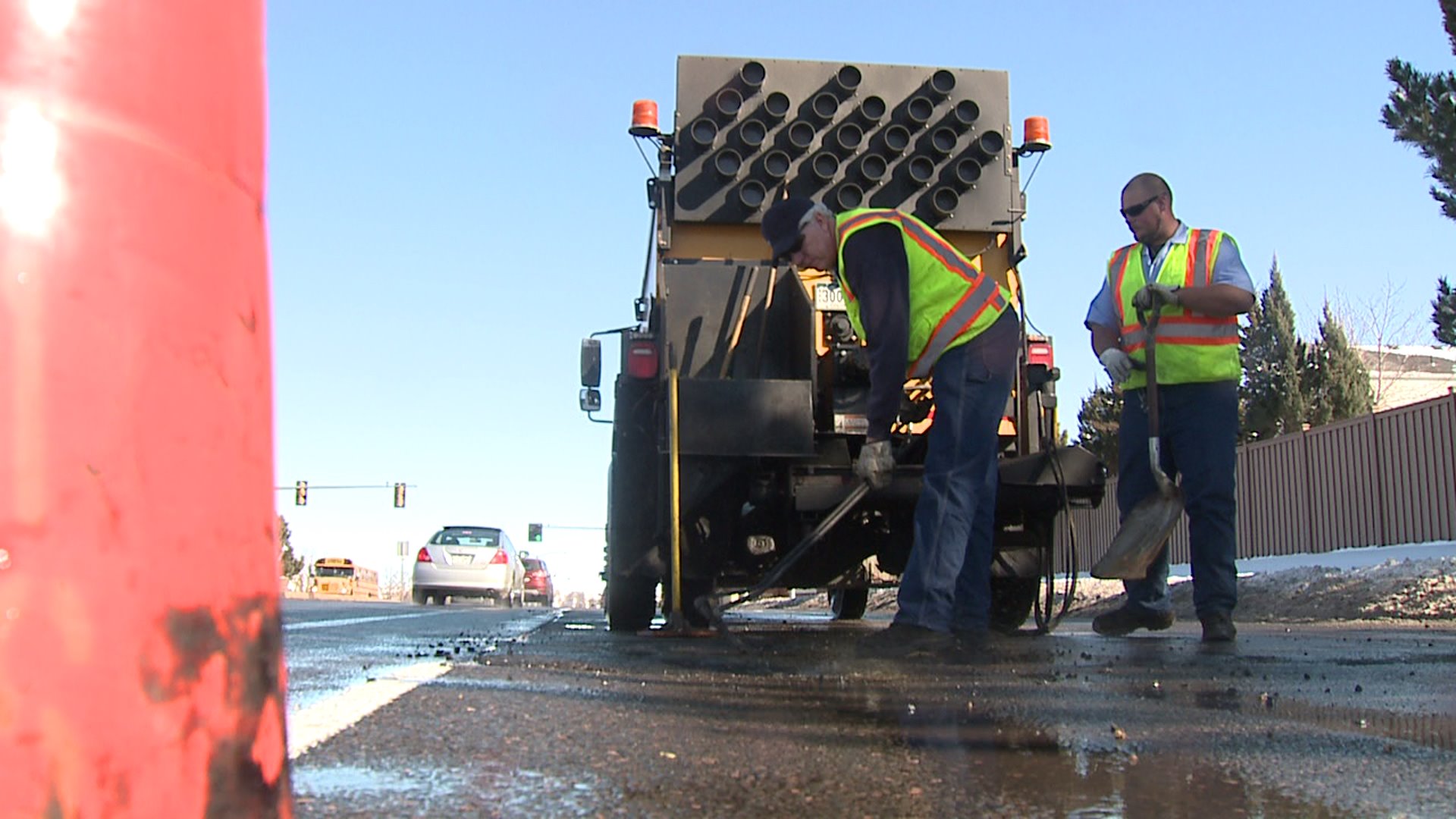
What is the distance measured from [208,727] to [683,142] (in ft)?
23.6

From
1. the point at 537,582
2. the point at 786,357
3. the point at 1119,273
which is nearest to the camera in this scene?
the point at 1119,273

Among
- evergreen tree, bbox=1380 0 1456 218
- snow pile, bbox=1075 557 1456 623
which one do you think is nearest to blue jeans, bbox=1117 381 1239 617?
snow pile, bbox=1075 557 1456 623

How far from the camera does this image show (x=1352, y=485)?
1891cm

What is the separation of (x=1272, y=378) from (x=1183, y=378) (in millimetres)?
26935

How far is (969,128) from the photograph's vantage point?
8203 mm

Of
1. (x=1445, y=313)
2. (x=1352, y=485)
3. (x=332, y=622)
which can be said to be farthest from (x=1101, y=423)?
(x=332, y=622)

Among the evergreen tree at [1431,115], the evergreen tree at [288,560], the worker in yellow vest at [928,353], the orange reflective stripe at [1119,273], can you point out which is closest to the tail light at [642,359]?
the worker in yellow vest at [928,353]

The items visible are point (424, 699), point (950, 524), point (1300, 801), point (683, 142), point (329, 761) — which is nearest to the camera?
point (1300, 801)

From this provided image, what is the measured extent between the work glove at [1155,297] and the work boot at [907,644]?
2.00 meters

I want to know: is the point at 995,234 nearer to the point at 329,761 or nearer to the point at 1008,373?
the point at 1008,373

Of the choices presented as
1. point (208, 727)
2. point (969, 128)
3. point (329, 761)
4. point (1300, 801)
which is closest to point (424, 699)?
point (329, 761)

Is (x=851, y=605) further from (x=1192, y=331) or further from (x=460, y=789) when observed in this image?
(x=460, y=789)

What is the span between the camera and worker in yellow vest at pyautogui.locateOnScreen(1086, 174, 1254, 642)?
19.5ft

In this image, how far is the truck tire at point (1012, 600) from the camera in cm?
725
